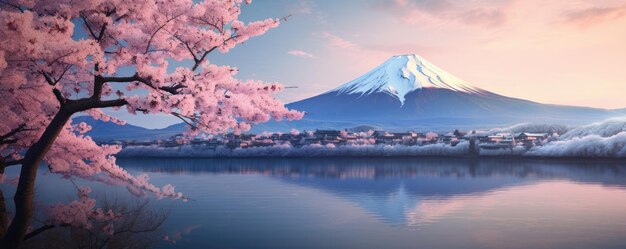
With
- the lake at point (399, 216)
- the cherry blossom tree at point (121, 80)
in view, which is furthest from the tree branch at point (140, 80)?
the lake at point (399, 216)

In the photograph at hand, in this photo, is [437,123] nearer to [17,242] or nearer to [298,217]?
Result: [298,217]

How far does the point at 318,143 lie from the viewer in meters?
116

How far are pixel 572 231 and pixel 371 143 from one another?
94.8 metres

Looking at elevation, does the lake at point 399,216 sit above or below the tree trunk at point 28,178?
below

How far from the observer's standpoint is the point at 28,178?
8023 mm

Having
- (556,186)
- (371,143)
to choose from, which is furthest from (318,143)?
(556,186)

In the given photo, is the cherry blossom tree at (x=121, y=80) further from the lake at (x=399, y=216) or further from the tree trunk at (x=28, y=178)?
the lake at (x=399, y=216)

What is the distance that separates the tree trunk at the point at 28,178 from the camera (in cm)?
792

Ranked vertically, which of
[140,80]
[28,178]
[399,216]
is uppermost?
[140,80]

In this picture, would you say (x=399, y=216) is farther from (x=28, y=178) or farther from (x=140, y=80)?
(x=28, y=178)

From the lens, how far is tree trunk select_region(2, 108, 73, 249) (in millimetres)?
7922

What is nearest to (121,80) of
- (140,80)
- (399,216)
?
(140,80)

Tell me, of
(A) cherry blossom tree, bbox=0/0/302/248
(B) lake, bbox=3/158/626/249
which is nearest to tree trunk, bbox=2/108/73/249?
(A) cherry blossom tree, bbox=0/0/302/248

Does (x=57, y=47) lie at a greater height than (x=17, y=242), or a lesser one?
greater
